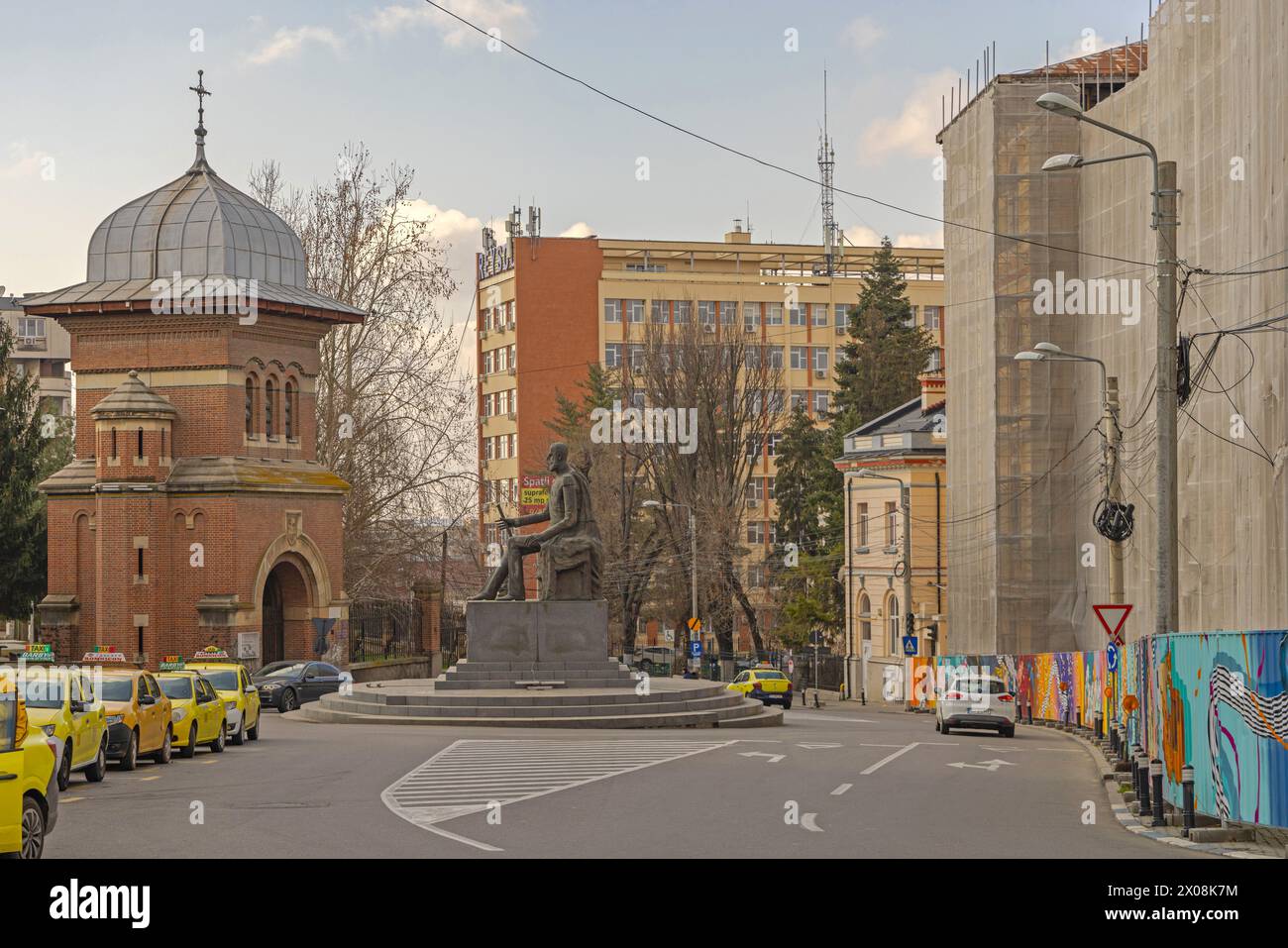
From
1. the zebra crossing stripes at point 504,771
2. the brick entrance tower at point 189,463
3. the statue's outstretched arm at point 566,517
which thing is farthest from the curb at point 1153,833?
the brick entrance tower at point 189,463

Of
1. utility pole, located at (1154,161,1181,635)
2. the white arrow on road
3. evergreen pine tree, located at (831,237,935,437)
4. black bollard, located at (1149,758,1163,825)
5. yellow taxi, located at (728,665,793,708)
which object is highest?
evergreen pine tree, located at (831,237,935,437)

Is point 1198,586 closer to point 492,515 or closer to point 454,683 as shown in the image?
point 454,683

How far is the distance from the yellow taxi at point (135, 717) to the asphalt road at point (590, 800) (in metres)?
0.38

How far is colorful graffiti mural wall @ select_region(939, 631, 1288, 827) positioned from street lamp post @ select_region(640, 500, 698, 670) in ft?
135

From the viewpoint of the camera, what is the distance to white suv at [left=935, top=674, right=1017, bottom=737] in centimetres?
3450

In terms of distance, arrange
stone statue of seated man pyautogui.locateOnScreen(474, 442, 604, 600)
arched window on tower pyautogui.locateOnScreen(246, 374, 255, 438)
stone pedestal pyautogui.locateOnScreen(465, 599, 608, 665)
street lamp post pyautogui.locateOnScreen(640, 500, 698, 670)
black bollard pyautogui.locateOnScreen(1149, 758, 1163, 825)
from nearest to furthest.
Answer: black bollard pyautogui.locateOnScreen(1149, 758, 1163, 825) → stone statue of seated man pyautogui.locateOnScreen(474, 442, 604, 600) → stone pedestal pyautogui.locateOnScreen(465, 599, 608, 665) → arched window on tower pyautogui.locateOnScreen(246, 374, 255, 438) → street lamp post pyautogui.locateOnScreen(640, 500, 698, 670)

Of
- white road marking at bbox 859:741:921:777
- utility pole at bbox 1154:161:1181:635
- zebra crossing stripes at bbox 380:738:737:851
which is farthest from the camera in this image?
white road marking at bbox 859:741:921:777

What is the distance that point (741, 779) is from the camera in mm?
21094

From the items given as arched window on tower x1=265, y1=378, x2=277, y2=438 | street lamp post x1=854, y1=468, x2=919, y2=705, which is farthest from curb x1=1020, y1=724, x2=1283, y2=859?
street lamp post x1=854, y1=468, x2=919, y2=705

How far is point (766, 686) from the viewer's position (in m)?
51.8

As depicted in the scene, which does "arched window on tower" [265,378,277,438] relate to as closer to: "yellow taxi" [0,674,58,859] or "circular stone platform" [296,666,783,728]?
"circular stone platform" [296,666,783,728]

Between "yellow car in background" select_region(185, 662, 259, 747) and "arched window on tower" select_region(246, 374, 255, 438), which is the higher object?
"arched window on tower" select_region(246, 374, 255, 438)
